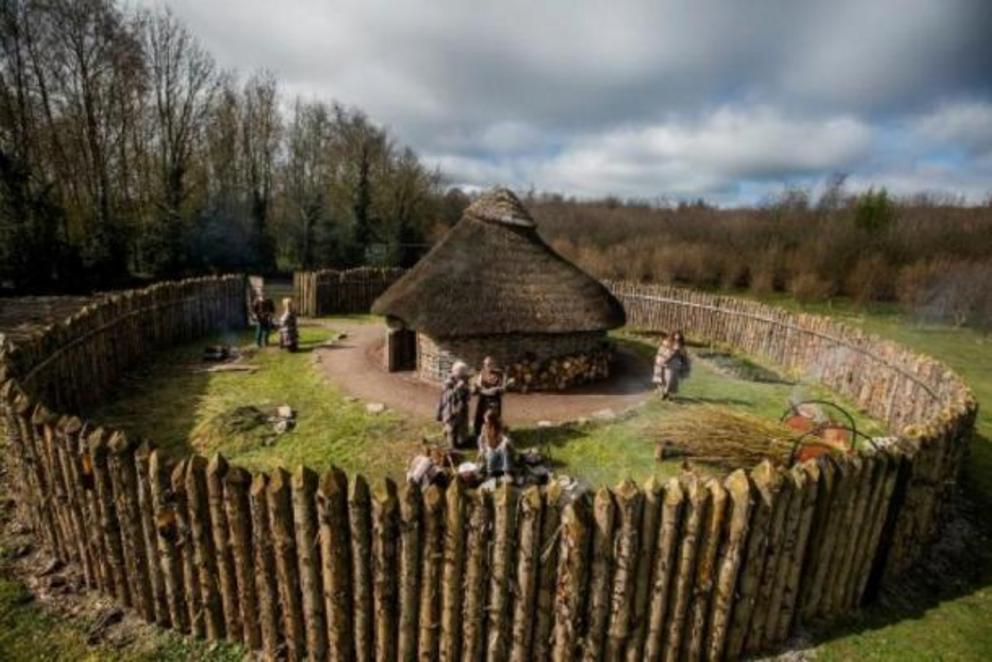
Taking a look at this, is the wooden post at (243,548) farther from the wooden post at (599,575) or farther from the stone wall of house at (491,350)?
the stone wall of house at (491,350)

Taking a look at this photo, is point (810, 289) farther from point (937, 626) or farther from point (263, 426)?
point (263, 426)

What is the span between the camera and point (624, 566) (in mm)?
4254

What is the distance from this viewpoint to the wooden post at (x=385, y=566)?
4.10 meters

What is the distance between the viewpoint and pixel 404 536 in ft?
13.6

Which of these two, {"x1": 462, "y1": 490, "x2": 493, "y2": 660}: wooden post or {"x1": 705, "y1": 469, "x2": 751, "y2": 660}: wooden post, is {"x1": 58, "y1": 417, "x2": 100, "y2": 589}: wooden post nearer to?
{"x1": 462, "y1": 490, "x2": 493, "y2": 660}: wooden post

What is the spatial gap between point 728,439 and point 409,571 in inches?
212

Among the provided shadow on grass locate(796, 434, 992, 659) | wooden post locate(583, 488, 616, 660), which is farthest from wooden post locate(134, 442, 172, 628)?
shadow on grass locate(796, 434, 992, 659)

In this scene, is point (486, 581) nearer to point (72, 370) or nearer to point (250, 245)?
point (72, 370)

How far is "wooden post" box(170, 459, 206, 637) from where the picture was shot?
4.46 metres

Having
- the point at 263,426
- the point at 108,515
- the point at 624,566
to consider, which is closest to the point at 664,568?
the point at 624,566

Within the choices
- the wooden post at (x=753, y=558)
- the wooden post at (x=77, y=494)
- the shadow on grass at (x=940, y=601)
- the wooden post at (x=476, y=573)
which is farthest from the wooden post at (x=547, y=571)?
the wooden post at (x=77, y=494)

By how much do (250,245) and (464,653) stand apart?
29.8 m

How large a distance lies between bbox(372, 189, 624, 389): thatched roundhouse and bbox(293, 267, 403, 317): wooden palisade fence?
7.86m

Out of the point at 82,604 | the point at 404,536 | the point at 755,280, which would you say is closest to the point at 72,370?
the point at 82,604
